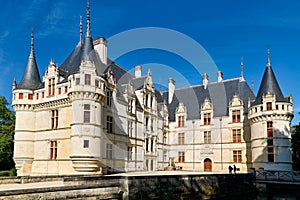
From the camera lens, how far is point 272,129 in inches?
932

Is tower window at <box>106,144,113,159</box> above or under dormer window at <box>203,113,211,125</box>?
under

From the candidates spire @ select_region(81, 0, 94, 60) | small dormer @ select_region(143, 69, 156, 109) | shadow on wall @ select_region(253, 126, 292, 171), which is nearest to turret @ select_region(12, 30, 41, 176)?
spire @ select_region(81, 0, 94, 60)

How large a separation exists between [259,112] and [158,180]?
1381 centimetres

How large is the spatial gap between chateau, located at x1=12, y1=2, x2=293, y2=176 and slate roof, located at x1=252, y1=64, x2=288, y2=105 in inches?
3.2

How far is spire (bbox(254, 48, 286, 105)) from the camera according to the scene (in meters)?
24.3

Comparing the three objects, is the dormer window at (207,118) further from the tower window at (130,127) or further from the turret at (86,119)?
the turret at (86,119)

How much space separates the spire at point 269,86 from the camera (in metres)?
24.3

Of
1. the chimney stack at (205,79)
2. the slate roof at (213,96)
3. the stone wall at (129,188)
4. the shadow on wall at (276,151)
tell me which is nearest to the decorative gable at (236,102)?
the slate roof at (213,96)

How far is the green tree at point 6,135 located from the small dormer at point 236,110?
73.0 feet

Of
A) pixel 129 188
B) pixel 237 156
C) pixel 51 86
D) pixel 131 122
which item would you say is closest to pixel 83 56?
pixel 51 86

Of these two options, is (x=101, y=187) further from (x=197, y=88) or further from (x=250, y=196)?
(x=197, y=88)

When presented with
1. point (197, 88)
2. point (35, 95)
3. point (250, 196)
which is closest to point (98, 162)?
point (35, 95)

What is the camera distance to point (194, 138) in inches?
1164

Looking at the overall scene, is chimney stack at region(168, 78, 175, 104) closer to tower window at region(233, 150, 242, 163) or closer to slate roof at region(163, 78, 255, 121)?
slate roof at region(163, 78, 255, 121)
